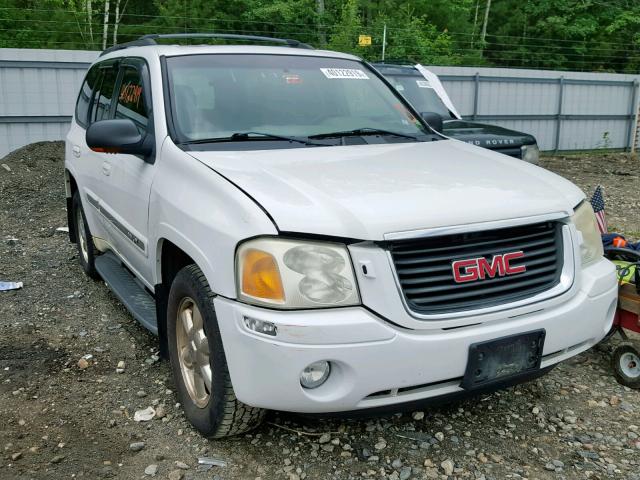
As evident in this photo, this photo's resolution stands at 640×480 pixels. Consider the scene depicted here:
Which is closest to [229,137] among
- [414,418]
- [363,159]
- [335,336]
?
[363,159]

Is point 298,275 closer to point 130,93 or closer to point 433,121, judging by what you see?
point 130,93

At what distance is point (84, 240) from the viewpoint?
5.64 meters

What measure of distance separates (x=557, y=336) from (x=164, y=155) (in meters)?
2.06

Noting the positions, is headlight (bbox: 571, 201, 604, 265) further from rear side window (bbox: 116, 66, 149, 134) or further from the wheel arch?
rear side window (bbox: 116, 66, 149, 134)

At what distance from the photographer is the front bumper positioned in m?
2.51

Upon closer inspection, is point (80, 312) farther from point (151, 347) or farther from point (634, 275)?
point (634, 275)

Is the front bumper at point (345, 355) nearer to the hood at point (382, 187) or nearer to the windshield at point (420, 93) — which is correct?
the hood at point (382, 187)

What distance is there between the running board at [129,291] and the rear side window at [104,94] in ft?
3.34

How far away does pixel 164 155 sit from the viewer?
11.2 ft

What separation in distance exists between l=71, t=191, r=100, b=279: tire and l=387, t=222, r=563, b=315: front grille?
10.9 ft

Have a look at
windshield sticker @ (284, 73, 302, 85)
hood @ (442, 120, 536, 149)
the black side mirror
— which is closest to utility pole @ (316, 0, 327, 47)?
hood @ (442, 120, 536, 149)

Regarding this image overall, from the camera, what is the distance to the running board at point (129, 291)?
3807 millimetres

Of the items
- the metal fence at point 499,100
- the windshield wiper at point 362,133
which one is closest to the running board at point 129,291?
the windshield wiper at point 362,133

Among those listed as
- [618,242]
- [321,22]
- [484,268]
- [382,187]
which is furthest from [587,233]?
[321,22]
